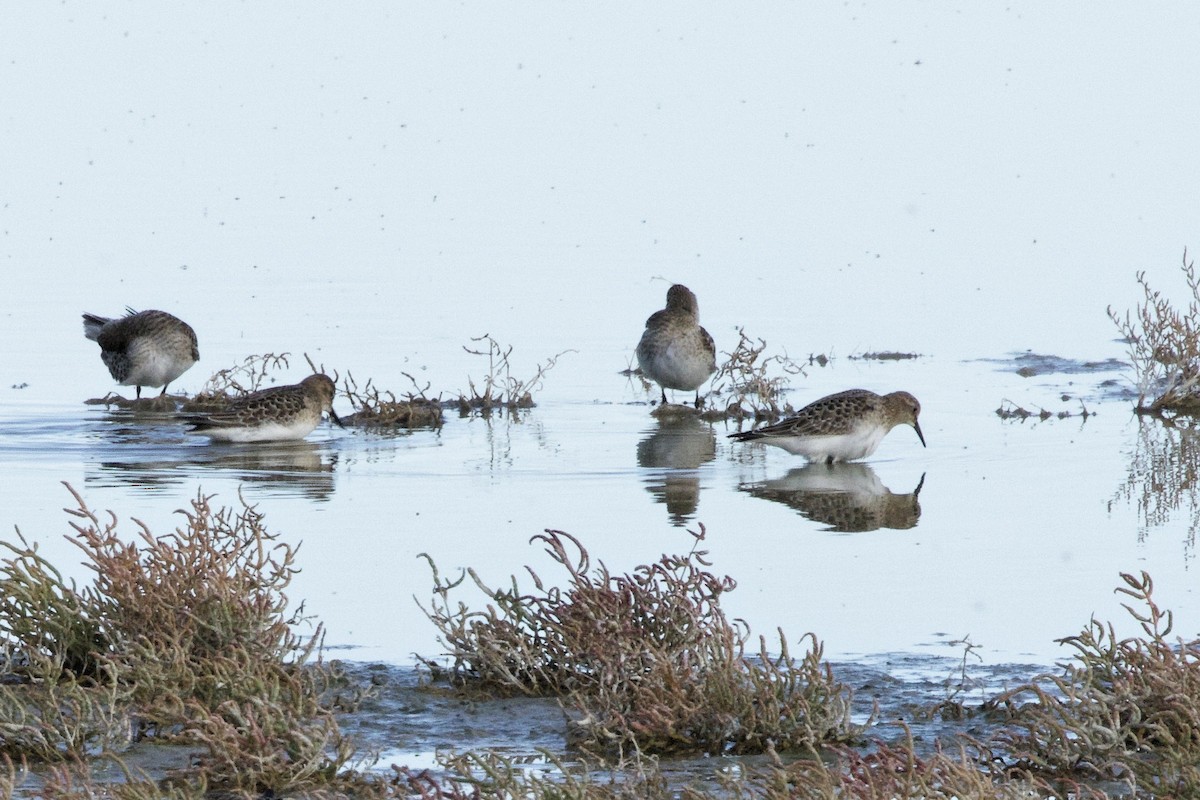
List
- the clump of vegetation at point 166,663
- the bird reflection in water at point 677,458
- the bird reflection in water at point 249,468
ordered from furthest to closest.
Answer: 1. the bird reflection in water at point 249,468
2. the bird reflection in water at point 677,458
3. the clump of vegetation at point 166,663

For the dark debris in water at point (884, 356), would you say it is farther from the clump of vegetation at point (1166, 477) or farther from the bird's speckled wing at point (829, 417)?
the bird's speckled wing at point (829, 417)

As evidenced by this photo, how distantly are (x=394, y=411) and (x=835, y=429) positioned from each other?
11.8ft

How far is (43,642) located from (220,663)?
2.95 ft

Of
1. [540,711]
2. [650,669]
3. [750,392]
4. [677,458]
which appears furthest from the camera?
[750,392]

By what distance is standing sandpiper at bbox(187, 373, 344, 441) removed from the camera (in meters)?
14.2

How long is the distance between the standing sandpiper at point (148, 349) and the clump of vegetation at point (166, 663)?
8.94m

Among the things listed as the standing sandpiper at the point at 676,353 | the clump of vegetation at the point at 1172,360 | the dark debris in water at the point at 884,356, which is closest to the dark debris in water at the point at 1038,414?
the clump of vegetation at the point at 1172,360

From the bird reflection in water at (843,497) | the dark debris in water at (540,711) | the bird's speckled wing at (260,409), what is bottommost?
the dark debris in water at (540,711)

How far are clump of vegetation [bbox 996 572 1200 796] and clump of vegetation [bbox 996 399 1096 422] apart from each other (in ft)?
29.1

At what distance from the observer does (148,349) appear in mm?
16266

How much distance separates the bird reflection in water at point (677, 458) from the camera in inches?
463

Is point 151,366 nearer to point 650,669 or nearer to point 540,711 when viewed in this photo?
point 540,711

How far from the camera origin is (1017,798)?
501cm

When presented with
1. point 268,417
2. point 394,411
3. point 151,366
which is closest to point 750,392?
point 394,411
